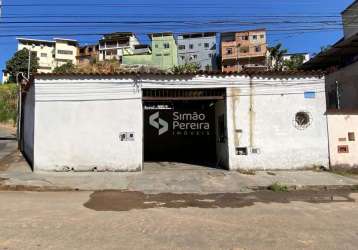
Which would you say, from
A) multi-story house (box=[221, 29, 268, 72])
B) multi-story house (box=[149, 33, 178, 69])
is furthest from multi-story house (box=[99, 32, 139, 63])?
multi-story house (box=[221, 29, 268, 72])

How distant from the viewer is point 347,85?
21.2 m

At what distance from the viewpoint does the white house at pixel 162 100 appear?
52.4 feet

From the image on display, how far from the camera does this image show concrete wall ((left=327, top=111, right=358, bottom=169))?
648 inches

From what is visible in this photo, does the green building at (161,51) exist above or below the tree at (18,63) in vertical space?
above

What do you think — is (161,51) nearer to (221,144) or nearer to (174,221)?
(221,144)

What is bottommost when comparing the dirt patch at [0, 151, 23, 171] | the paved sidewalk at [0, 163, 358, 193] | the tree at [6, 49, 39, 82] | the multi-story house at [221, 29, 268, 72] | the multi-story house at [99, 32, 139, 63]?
the paved sidewalk at [0, 163, 358, 193]

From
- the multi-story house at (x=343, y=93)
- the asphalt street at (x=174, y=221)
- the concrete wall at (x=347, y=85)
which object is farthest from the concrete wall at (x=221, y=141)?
the concrete wall at (x=347, y=85)

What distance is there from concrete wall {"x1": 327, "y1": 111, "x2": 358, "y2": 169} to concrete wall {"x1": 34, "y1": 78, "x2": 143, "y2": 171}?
7.70m

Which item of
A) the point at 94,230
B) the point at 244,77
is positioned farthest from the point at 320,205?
the point at 244,77

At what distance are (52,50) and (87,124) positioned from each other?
90488mm

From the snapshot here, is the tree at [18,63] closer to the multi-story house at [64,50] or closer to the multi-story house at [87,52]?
the multi-story house at [64,50]

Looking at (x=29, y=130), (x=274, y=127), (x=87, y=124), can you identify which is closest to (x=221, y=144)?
(x=274, y=127)

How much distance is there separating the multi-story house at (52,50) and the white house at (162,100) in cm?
8472

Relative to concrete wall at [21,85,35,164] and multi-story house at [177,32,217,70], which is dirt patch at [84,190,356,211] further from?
multi-story house at [177,32,217,70]
